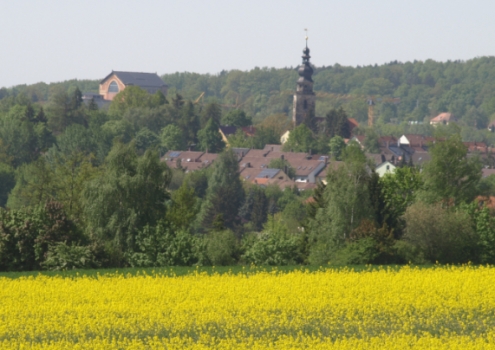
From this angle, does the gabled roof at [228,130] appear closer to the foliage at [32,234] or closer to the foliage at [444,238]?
the foliage at [444,238]

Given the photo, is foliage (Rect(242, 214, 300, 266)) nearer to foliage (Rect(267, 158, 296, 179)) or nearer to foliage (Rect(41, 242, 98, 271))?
foliage (Rect(41, 242, 98, 271))

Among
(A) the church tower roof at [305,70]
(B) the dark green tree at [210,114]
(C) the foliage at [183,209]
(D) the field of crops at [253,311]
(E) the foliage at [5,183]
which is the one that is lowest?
(E) the foliage at [5,183]

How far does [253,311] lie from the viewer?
29859mm

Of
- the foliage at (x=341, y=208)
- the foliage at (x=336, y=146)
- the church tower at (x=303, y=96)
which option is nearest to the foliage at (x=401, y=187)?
the foliage at (x=341, y=208)

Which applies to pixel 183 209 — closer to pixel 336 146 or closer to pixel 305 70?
pixel 336 146

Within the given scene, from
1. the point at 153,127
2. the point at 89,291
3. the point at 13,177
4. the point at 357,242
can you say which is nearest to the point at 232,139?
the point at 153,127

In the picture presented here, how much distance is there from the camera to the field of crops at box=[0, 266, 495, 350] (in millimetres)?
26016

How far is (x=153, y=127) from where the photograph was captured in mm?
166000

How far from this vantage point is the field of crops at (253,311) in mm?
26016

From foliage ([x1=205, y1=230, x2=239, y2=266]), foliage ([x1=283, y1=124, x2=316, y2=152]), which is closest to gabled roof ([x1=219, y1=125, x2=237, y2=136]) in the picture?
foliage ([x1=283, y1=124, x2=316, y2=152])

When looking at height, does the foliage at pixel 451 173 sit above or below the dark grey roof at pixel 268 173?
above

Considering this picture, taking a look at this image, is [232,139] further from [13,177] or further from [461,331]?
[461,331]

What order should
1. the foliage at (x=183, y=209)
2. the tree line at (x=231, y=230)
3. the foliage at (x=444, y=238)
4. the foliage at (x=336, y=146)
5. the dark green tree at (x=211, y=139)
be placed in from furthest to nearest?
the dark green tree at (x=211, y=139) < the foliage at (x=336, y=146) < the foliage at (x=183, y=209) < the foliage at (x=444, y=238) < the tree line at (x=231, y=230)

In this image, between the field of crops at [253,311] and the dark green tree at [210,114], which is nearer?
the field of crops at [253,311]
